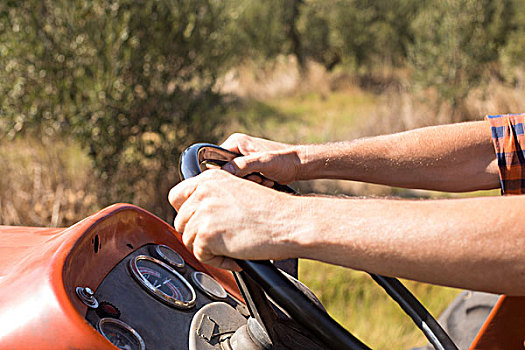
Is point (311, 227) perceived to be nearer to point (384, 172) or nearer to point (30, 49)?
point (384, 172)

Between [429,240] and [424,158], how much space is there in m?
0.82

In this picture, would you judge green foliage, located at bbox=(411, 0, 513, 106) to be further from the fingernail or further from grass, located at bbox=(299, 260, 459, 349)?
the fingernail

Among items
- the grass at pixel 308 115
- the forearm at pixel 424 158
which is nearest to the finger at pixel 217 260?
the forearm at pixel 424 158

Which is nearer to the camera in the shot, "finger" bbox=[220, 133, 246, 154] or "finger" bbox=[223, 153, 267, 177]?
"finger" bbox=[223, 153, 267, 177]

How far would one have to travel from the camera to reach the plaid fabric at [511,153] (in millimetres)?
1608

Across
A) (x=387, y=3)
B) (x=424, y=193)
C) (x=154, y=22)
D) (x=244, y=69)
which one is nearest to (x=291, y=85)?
(x=244, y=69)

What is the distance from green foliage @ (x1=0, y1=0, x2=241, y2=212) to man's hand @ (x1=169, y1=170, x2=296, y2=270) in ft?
11.1

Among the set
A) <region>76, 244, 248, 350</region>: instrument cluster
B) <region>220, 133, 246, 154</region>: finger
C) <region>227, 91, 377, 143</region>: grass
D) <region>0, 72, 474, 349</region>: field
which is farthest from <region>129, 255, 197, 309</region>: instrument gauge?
<region>227, 91, 377, 143</region>: grass

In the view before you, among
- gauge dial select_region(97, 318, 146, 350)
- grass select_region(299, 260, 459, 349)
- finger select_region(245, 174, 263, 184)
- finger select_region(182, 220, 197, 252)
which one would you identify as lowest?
grass select_region(299, 260, 459, 349)

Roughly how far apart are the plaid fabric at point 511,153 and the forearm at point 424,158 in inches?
2.8

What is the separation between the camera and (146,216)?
4.69ft

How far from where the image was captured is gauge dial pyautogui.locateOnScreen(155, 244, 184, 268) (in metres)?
1.37

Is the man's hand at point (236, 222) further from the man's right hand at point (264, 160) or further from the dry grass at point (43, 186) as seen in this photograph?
the dry grass at point (43, 186)

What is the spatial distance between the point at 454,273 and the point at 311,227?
0.26 metres
